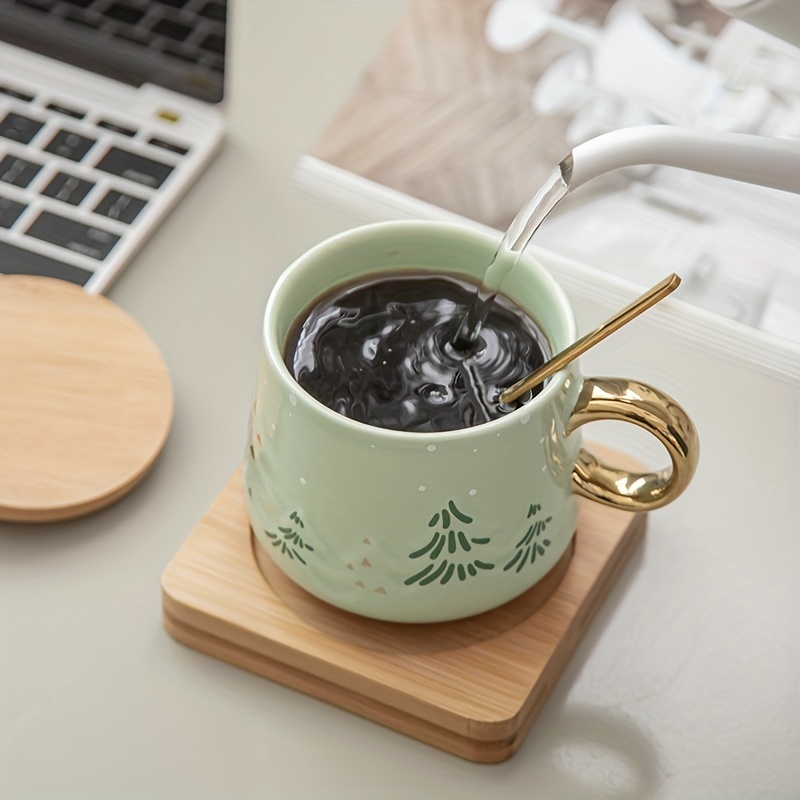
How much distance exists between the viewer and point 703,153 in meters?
0.50

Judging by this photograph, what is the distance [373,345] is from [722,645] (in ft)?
0.79

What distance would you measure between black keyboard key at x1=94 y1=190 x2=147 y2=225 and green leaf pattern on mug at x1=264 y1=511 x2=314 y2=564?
11.9 inches

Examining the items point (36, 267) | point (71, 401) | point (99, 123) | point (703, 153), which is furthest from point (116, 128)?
point (703, 153)

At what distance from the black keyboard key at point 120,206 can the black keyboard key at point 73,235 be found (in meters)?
0.01

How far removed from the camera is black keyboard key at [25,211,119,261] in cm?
79

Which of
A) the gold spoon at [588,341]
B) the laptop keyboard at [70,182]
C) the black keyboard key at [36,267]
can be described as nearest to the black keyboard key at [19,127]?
the laptop keyboard at [70,182]

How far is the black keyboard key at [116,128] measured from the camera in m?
0.86

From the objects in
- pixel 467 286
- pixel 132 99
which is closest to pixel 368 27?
pixel 132 99

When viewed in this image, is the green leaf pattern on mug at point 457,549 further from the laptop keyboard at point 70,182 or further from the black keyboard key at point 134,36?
the black keyboard key at point 134,36

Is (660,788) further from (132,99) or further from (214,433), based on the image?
(132,99)

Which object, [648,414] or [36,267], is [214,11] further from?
[648,414]

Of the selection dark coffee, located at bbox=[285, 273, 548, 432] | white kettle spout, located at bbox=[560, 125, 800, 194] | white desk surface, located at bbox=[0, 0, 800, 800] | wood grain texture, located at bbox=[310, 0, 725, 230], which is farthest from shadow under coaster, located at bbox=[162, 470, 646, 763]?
wood grain texture, located at bbox=[310, 0, 725, 230]

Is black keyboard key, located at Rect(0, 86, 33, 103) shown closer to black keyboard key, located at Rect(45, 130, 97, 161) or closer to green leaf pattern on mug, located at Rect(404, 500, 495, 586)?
black keyboard key, located at Rect(45, 130, 97, 161)

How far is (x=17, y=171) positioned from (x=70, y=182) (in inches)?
1.5
